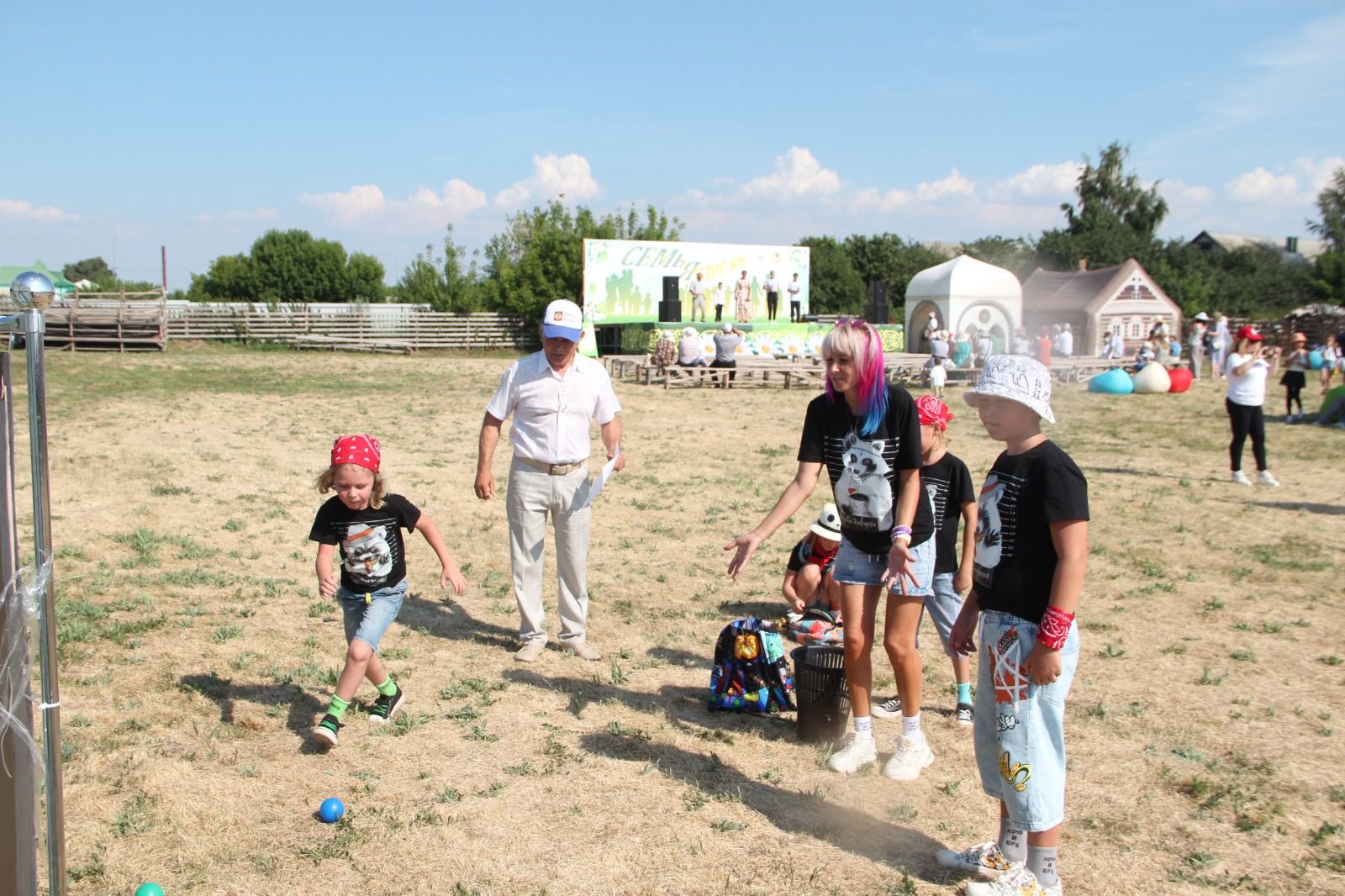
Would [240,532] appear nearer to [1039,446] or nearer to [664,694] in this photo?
[664,694]

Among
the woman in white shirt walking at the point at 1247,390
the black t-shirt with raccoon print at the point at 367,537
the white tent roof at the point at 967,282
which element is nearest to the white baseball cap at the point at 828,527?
the black t-shirt with raccoon print at the point at 367,537

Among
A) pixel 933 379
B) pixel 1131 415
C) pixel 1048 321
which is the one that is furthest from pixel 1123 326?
pixel 1131 415

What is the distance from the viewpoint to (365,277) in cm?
7044

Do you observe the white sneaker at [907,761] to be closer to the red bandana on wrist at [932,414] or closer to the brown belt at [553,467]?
the red bandana on wrist at [932,414]

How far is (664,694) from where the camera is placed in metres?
5.66

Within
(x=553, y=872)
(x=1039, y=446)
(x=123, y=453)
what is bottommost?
(x=553, y=872)

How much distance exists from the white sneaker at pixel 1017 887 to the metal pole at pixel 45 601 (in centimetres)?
291

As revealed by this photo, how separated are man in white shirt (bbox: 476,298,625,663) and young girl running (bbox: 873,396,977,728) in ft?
6.29

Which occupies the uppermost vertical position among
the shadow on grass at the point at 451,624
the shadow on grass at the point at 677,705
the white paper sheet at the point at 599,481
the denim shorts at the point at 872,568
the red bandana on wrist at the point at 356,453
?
→ the red bandana on wrist at the point at 356,453

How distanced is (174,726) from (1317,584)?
8.21 metres

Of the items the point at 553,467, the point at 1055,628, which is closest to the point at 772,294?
the point at 553,467

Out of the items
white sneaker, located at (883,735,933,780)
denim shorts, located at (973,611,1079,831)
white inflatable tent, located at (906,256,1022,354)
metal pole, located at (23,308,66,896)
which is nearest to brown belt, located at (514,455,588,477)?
white sneaker, located at (883,735,933,780)

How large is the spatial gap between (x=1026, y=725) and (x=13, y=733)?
3.01 m

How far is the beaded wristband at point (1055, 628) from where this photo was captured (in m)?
3.14
